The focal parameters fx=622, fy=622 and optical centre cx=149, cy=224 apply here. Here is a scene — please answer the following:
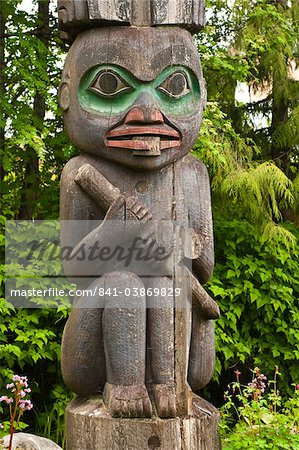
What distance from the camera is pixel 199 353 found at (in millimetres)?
3053

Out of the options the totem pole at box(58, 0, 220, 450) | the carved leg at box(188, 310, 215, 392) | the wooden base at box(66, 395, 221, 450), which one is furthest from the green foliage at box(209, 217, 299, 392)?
the wooden base at box(66, 395, 221, 450)

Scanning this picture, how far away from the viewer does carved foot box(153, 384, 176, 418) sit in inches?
107

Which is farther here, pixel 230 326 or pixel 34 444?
pixel 230 326

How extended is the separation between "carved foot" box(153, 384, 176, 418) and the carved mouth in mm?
1080

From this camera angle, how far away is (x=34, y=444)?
384cm

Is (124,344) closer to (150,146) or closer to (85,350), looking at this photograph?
(85,350)

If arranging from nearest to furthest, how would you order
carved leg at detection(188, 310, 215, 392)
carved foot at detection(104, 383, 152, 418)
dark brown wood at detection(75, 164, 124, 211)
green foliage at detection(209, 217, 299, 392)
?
carved foot at detection(104, 383, 152, 418) → dark brown wood at detection(75, 164, 124, 211) → carved leg at detection(188, 310, 215, 392) → green foliage at detection(209, 217, 299, 392)

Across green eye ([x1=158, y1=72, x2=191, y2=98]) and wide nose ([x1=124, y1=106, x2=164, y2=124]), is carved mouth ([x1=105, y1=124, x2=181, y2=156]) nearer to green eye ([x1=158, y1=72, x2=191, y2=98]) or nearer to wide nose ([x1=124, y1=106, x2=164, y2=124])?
wide nose ([x1=124, y1=106, x2=164, y2=124])

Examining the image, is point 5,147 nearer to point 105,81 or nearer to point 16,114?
point 16,114

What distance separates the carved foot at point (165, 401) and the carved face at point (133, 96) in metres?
1.04

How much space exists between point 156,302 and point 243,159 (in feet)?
10.8

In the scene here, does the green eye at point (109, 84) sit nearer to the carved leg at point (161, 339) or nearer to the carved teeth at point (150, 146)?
the carved teeth at point (150, 146)

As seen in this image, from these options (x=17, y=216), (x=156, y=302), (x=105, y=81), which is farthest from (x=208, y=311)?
(x=17, y=216)

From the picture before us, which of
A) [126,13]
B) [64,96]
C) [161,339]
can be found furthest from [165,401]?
[126,13]
